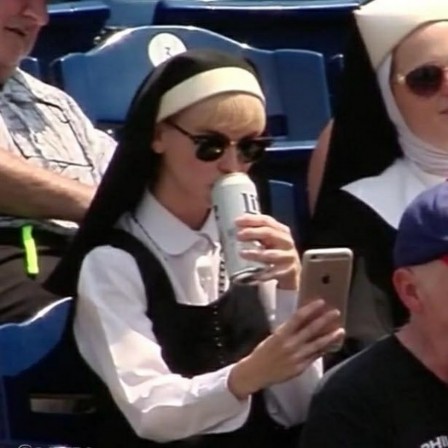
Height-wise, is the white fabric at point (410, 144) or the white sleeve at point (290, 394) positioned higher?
the white fabric at point (410, 144)

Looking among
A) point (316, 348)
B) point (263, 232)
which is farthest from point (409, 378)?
point (263, 232)

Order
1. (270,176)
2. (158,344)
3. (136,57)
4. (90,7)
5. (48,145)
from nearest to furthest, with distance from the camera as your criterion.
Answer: (158,344) < (48,145) < (270,176) < (136,57) < (90,7)

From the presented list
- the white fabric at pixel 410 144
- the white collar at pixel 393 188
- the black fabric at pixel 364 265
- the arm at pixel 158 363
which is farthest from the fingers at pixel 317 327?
the white fabric at pixel 410 144

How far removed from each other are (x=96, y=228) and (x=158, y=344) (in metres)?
0.23

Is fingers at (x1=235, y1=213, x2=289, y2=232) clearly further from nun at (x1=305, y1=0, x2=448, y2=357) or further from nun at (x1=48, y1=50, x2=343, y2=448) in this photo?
nun at (x1=305, y1=0, x2=448, y2=357)

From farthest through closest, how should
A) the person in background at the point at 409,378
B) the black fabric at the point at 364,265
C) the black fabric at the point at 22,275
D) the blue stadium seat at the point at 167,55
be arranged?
the blue stadium seat at the point at 167,55
the black fabric at the point at 22,275
the black fabric at the point at 364,265
the person in background at the point at 409,378

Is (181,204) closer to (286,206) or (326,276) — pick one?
(326,276)

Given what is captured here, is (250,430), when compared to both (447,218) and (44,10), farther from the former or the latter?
(44,10)

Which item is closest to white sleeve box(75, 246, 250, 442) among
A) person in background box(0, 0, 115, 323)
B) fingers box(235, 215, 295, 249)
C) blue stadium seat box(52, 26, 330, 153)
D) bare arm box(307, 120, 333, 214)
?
fingers box(235, 215, 295, 249)

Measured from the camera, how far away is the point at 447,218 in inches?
87.2

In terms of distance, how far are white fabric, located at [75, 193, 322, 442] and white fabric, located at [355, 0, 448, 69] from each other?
530mm

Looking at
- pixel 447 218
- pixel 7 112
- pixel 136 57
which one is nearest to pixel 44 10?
pixel 7 112

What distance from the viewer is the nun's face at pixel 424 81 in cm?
286

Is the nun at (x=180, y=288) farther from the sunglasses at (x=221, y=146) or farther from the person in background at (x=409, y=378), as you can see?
the person in background at (x=409, y=378)
